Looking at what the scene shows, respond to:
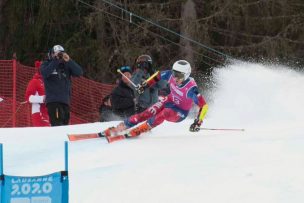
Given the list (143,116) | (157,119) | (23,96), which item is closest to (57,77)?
(143,116)

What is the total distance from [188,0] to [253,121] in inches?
292

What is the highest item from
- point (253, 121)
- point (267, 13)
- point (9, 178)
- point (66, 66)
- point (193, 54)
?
point (267, 13)

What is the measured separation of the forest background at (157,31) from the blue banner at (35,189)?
1256 cm

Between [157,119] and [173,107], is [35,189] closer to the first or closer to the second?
[157,119]

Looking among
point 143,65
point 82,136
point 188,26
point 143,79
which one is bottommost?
point 82,136

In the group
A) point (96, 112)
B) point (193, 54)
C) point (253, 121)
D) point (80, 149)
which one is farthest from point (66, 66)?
point (193, 54)

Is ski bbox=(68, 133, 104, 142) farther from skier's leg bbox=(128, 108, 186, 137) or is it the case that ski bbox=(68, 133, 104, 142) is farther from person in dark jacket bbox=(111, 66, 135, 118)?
person in dark jacket bbox=(111, 66, 135, 118)

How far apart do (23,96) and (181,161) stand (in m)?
6.85

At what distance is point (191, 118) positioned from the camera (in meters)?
11.7

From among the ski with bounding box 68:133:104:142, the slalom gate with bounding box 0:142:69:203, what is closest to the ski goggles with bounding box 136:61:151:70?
the ski with bounding box 68:133:104:142

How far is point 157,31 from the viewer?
58.2 ft

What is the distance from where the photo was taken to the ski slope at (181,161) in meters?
5.32

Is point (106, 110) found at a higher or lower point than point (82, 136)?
higher

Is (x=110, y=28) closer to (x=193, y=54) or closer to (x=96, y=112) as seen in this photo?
(x=193, y=54)
